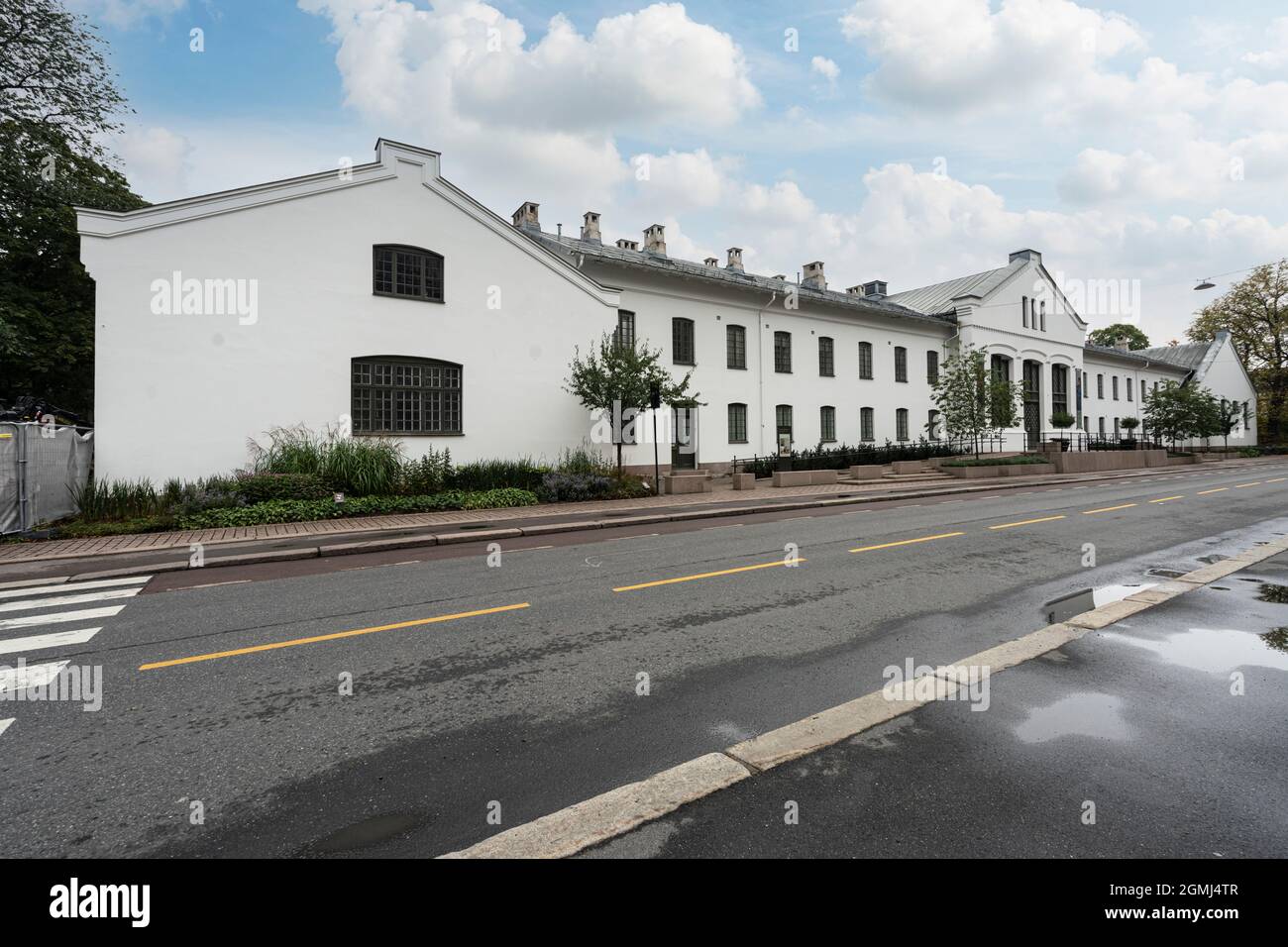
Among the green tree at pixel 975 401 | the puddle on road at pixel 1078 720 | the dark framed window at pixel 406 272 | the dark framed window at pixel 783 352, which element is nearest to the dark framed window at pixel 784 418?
the dark framed window at pixel 783 352

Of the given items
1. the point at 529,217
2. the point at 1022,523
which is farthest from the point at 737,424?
the point at 1022,523

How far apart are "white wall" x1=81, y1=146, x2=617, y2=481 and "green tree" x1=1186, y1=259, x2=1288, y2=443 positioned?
71247 mm

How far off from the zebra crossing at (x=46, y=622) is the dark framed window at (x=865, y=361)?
32476 mm

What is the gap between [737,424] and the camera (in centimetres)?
2852

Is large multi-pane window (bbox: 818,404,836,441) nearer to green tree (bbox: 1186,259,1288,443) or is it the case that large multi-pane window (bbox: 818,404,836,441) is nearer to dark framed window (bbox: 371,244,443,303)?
dark framed window (bbox: 371,244,443,303)

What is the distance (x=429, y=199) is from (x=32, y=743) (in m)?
19.0

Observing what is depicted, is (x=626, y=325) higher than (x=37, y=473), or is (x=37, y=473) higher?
(x=626, y=325)

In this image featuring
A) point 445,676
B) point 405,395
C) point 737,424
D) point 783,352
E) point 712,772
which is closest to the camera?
point 712,772

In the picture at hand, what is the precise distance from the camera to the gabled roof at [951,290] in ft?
132

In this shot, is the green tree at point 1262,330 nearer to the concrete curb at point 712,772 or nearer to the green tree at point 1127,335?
the green tree at point 1127,335

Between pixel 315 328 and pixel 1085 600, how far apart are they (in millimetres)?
18616

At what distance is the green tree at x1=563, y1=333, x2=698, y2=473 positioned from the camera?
20219 mm

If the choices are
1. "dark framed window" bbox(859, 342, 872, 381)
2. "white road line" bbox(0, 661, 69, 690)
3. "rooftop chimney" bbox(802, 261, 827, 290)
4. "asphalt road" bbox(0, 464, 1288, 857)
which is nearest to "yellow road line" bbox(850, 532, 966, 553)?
"asphalt road" bbox(0, 464, 1288, 857)

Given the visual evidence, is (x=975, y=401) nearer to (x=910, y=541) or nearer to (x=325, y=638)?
(x=910, y=541)
